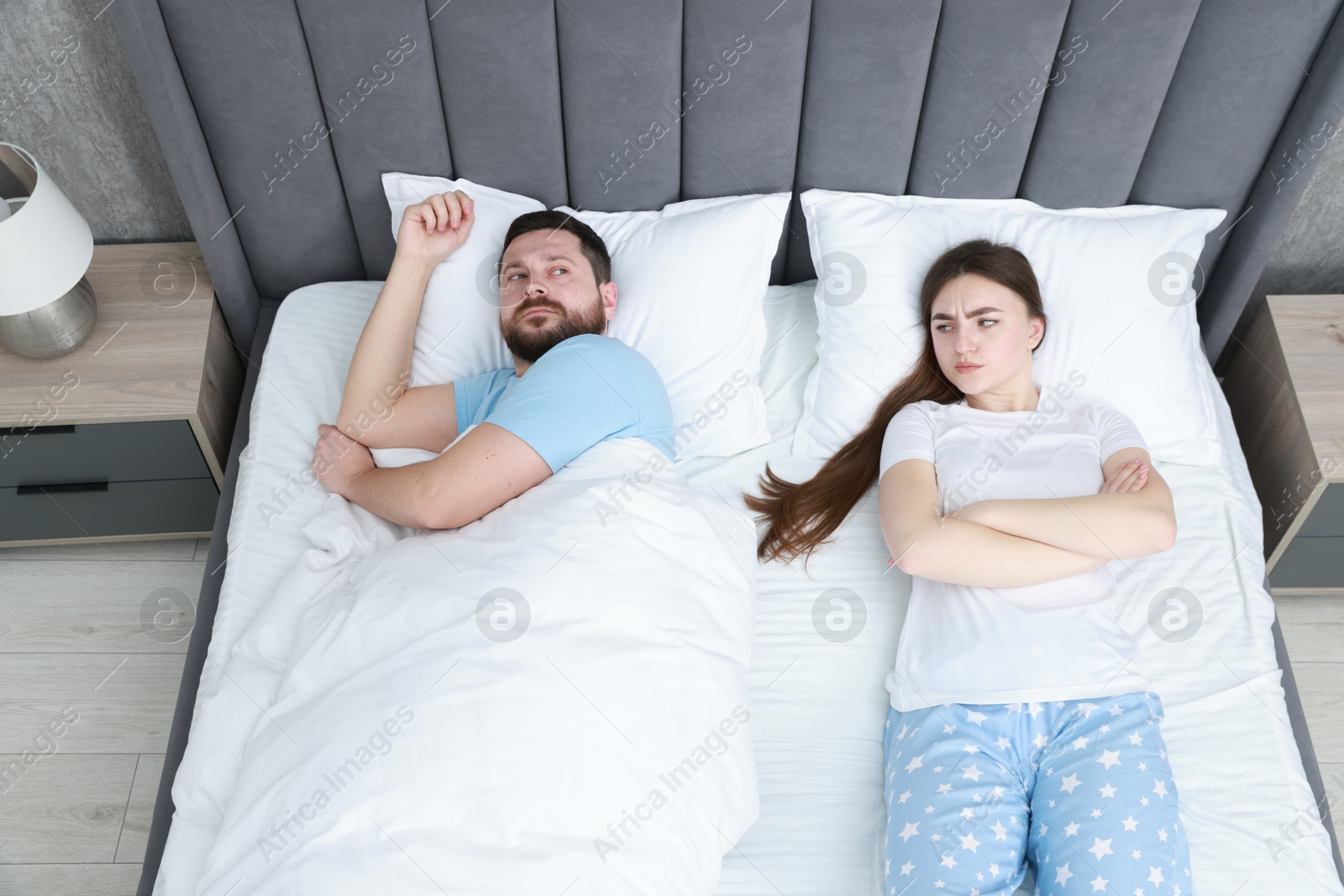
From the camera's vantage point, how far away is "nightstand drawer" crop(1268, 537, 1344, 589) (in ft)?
6.31

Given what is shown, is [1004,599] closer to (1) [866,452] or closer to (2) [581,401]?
(1) [866,452]

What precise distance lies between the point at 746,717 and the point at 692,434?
2.01 feet

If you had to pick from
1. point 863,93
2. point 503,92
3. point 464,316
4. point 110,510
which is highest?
point 503,92

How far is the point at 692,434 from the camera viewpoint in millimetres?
1806

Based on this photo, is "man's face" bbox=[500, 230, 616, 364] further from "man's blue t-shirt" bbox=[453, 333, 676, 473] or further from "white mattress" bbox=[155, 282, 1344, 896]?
"white mattress" bbox=[155, 282, 1344, 896]

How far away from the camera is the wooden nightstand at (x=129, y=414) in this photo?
6.00 feet

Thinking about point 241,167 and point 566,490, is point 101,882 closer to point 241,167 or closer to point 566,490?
point 566,490

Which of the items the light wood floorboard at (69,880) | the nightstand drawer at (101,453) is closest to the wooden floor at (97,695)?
the light wood floorboard at (69,880)

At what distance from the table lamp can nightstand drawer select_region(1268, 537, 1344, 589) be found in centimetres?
246

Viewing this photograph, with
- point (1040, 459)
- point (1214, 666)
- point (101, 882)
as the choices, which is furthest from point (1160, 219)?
point (101, 882)

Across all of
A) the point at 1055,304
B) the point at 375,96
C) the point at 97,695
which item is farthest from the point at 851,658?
the point at 97,695

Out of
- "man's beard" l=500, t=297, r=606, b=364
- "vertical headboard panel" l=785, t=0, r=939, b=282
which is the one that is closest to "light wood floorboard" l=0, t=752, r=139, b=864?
"man's beard" l=500, t=297, r=606, b=364

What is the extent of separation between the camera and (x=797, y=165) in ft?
6.24

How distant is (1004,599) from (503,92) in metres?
1.26
